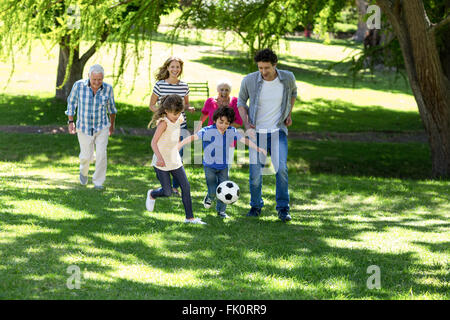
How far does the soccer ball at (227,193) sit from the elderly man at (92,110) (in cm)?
259

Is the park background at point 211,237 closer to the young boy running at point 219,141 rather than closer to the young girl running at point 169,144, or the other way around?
the young girl running at point 169,144

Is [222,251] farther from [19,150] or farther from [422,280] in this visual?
[19,150]

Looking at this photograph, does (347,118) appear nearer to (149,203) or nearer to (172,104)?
(149,203)

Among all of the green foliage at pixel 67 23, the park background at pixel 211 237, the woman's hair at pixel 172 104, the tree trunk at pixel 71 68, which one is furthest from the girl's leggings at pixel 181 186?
the tree trunk at pixel 71 68

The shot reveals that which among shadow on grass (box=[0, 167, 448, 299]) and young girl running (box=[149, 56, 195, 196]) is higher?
young girl running (box=[149, 56, 195, 196])

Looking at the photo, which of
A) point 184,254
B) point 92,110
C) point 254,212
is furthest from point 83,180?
point 184,254

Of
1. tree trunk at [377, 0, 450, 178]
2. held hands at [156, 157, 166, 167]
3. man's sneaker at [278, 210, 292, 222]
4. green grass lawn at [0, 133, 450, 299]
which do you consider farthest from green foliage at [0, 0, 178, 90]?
tree trunk at [377, 0, 450, 178]

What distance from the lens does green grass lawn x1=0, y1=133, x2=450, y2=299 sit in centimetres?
553

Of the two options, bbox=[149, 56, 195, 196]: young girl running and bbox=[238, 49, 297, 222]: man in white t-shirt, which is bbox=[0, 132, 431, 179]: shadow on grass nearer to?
bbox=[149, 56, 195, 196]: young girl running

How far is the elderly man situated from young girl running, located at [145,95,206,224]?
2136 mm

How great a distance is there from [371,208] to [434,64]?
4.70 meters

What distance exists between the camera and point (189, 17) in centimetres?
1502
